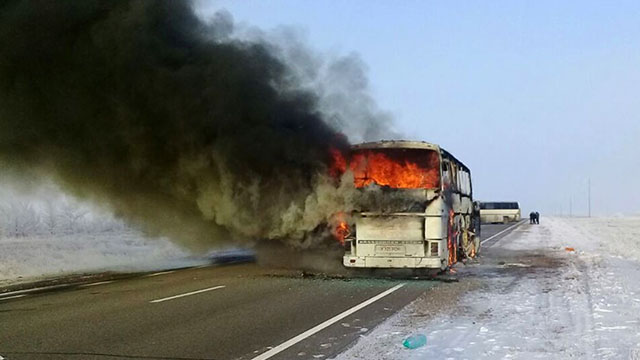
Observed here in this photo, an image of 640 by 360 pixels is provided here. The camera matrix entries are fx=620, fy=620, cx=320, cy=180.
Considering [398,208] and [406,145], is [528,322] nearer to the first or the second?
[398,208]

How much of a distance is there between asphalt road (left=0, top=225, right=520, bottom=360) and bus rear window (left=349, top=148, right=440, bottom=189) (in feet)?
7.13

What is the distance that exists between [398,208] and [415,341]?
6143 millimetres

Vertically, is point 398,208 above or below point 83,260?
above

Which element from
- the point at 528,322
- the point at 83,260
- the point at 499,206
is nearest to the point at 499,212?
the point at 499,206

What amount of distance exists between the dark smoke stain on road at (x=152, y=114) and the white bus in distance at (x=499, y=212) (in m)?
53.6

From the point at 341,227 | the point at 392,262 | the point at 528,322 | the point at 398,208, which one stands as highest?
the point at 398,208

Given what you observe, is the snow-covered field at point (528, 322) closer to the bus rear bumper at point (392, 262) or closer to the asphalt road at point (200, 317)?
the asphalt road at point (200, 317)

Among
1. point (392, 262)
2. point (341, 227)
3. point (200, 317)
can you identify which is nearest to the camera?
point (200, 317)

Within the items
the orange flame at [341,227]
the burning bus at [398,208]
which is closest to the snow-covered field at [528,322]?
the burning bus at [398,208]

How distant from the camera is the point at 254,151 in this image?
14797 millimetres

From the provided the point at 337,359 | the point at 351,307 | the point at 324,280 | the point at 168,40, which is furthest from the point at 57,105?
the point at 337,359

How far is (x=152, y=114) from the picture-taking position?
617 inches

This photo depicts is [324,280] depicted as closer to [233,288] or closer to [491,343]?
[233,288]

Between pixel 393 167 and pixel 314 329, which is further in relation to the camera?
pixel 393 167
